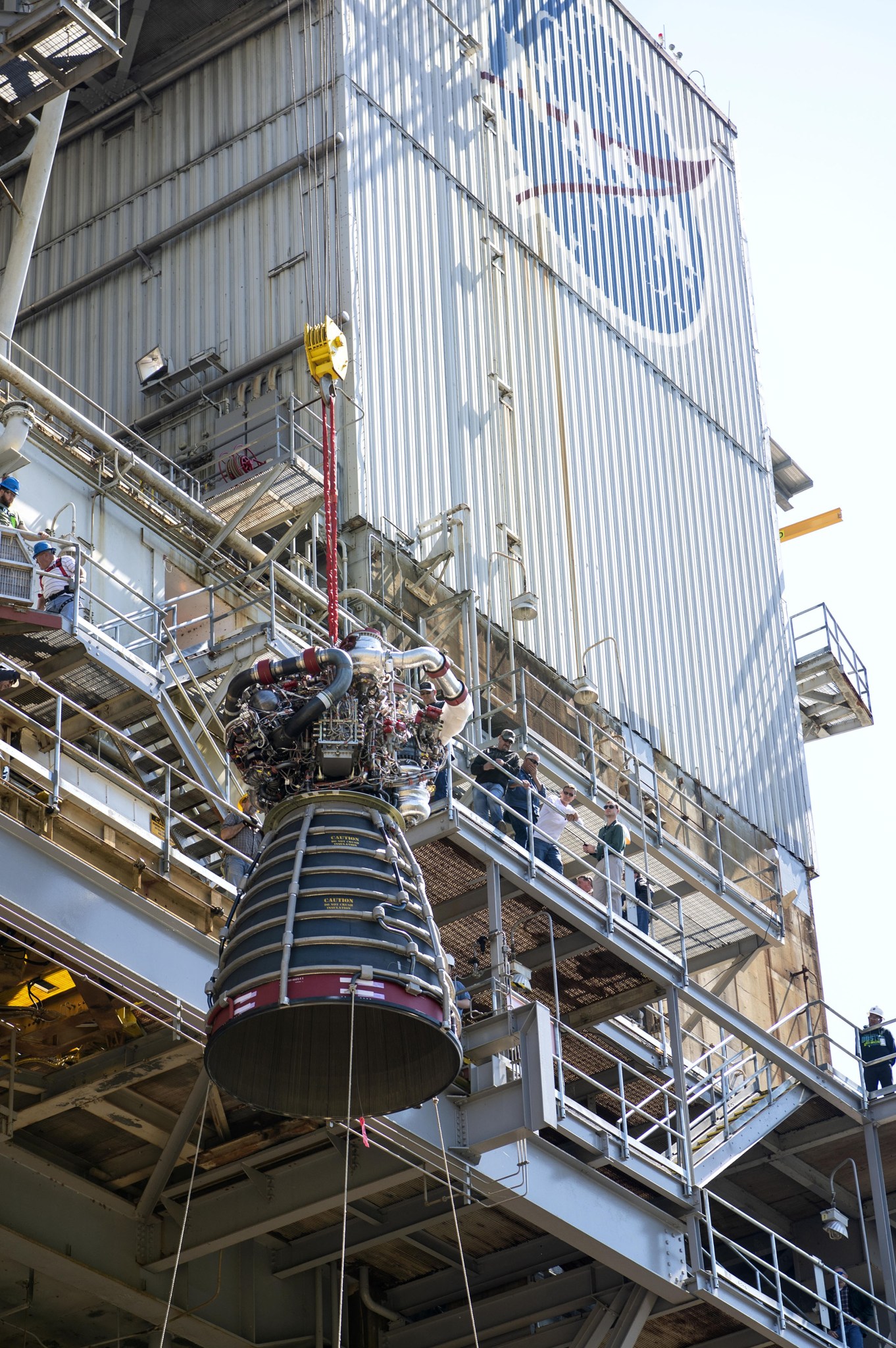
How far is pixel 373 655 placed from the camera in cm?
1828

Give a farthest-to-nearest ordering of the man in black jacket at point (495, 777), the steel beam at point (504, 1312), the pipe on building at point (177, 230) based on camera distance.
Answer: the pipe on building at point (177, 230) → the steel beam at point (504, 1312) → the man in black jacket at point (495, 777)

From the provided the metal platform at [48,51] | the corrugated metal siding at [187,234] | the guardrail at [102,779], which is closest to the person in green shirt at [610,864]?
the guardrail at [102,779]

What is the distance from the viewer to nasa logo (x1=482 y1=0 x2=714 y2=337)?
44062 millimetres

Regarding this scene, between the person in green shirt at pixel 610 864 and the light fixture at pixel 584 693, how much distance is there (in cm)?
757

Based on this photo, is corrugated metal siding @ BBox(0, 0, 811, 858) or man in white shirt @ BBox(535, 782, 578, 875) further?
corrugated metal siding @ BBox(0, 0, 811, 858)

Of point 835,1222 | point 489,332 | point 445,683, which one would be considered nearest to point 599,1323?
point 835,1222

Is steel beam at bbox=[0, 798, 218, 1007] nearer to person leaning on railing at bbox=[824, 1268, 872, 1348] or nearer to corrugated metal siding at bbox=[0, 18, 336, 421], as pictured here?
person leaning on railing at bbox=[824, 1268, 872, 1348]

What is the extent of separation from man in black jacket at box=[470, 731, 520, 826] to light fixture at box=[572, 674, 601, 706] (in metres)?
8.81

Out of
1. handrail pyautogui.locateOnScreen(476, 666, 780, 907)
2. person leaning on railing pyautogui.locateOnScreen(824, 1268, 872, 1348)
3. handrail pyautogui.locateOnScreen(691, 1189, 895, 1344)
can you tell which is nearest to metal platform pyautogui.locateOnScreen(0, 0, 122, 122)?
handrail pyautogui.locateOnScreen(476, 666, 780, 907)

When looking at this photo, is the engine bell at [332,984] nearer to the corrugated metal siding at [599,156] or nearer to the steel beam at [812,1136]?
the steel beam at [812,1136]

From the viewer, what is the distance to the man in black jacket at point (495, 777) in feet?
89.8

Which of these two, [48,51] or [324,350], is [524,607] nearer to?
[48,51]

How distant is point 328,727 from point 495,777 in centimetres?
1045

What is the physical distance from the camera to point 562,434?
41625 mm
